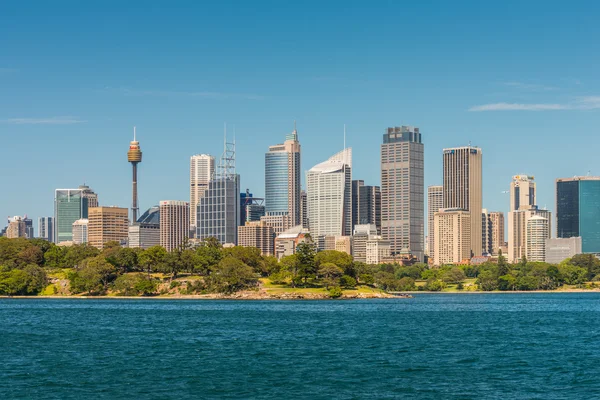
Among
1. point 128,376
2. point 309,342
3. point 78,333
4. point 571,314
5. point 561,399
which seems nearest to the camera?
point 561,399

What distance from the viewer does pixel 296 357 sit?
3410 inches

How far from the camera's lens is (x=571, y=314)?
538ft

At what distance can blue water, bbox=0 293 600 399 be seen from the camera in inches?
2643

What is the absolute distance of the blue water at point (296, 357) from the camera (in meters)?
67.1

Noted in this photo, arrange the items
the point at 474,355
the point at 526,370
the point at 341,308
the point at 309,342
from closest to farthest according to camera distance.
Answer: the point at 526,370, the point at 474,355, the point at 309,342, the point at 341,308

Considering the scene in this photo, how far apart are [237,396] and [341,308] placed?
111849 mm

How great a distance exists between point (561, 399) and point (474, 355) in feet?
80.2

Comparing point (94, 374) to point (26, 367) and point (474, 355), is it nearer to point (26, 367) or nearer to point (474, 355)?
point (26, 367)

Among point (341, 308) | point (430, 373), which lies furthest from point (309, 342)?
point (341, 308)

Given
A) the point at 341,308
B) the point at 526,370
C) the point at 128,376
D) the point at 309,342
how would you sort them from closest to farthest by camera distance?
the point at 128,376 < the point at 526,370 < the point at 309,342 < the point at 341,308

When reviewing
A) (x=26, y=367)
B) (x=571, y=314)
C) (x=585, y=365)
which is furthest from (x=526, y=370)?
(x=571, y=314)

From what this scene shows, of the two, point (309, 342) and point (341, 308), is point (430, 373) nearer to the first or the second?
point (309, 342)

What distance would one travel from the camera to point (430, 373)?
2960 inches

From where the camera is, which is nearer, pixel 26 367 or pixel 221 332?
pixel 26 367
